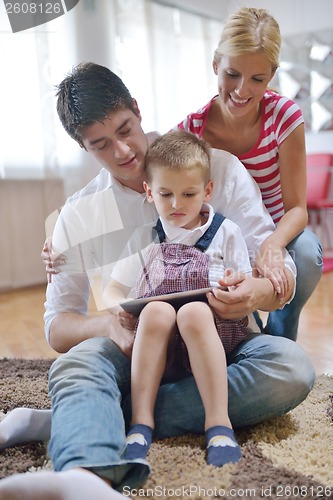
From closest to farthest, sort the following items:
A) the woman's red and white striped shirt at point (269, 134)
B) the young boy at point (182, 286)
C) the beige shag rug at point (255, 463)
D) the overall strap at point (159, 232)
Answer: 1. the beige shag rug at point (255, 463)
2. the young boy at point (182, 286)
3. the overall strap at point (159, 232)
4. the woman's red and white striped shirt at point (269, 134)

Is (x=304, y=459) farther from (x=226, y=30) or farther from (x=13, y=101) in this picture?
(x=13, y=101)

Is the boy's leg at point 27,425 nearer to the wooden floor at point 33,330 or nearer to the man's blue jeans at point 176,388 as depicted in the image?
the man's blue jeans at point 176,388

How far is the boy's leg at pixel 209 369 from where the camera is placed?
737 millimetres

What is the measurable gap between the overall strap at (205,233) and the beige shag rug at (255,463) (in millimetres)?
285

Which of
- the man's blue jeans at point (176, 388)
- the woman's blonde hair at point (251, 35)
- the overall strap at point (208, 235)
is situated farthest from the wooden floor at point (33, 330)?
the woman's blonde hair at point (251, 35)

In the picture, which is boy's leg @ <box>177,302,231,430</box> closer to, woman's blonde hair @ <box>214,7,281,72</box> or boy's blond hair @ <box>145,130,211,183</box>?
boy's blond hair @ <box>145,130,211,183</box>

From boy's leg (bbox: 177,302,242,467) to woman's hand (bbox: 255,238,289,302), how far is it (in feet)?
0.43

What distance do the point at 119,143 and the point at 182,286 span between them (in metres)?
0.25

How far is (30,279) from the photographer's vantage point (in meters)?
1.41

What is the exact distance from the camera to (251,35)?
3.09 feet

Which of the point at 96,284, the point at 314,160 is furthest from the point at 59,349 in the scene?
the point at 314,160

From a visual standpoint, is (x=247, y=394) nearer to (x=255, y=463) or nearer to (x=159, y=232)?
(x=255, y=463)

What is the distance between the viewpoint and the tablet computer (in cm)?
78

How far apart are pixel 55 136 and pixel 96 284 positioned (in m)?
0.30
